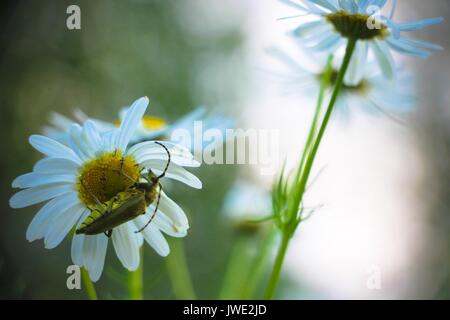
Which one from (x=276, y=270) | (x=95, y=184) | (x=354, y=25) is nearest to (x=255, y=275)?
(x=276, y=270)

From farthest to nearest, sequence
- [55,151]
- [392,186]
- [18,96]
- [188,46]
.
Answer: [188,46], [18,96], [392,186], [55,151]

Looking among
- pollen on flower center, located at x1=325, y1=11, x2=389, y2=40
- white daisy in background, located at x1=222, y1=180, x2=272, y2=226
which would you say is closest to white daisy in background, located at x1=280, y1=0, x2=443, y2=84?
pollen on flower center, located at x1=325, y1=11, x2=389, y2=40

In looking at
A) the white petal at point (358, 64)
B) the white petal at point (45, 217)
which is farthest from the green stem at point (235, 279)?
the white petal at point (358, 64)

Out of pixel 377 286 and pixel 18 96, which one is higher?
pixel 377 286

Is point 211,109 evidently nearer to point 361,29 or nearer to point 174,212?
point 361,29

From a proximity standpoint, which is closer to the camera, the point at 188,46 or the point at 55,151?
the point at 55,151

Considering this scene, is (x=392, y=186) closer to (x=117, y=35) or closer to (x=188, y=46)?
(x=188, y=46)
